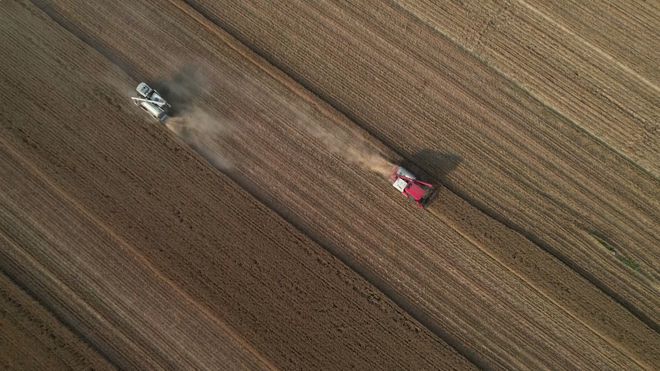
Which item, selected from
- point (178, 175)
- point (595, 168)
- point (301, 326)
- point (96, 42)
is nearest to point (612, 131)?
point (595, 168)

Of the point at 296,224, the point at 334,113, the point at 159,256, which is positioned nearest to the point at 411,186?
the point at 334,113

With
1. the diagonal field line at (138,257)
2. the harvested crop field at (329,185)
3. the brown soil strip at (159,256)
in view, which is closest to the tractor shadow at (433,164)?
the harvested crop field at (329,185)

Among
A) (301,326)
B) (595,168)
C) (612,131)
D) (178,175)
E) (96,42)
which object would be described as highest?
(612,131)

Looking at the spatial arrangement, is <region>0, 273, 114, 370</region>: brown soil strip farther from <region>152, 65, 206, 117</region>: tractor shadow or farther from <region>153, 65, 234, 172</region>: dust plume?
<region>152, 65, 206, 117</region>: tractor shadow

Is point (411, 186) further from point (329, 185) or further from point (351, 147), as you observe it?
point (329, 185)

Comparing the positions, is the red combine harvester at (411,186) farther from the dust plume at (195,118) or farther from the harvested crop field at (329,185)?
the dust plume at (195,118)

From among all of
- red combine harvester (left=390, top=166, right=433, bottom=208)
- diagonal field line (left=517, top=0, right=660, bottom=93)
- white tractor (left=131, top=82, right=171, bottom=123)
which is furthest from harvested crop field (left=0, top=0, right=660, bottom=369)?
white tractor (left=131, top=82, right=171, bottom=123)

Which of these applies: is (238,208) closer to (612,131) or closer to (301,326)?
(301,326)
